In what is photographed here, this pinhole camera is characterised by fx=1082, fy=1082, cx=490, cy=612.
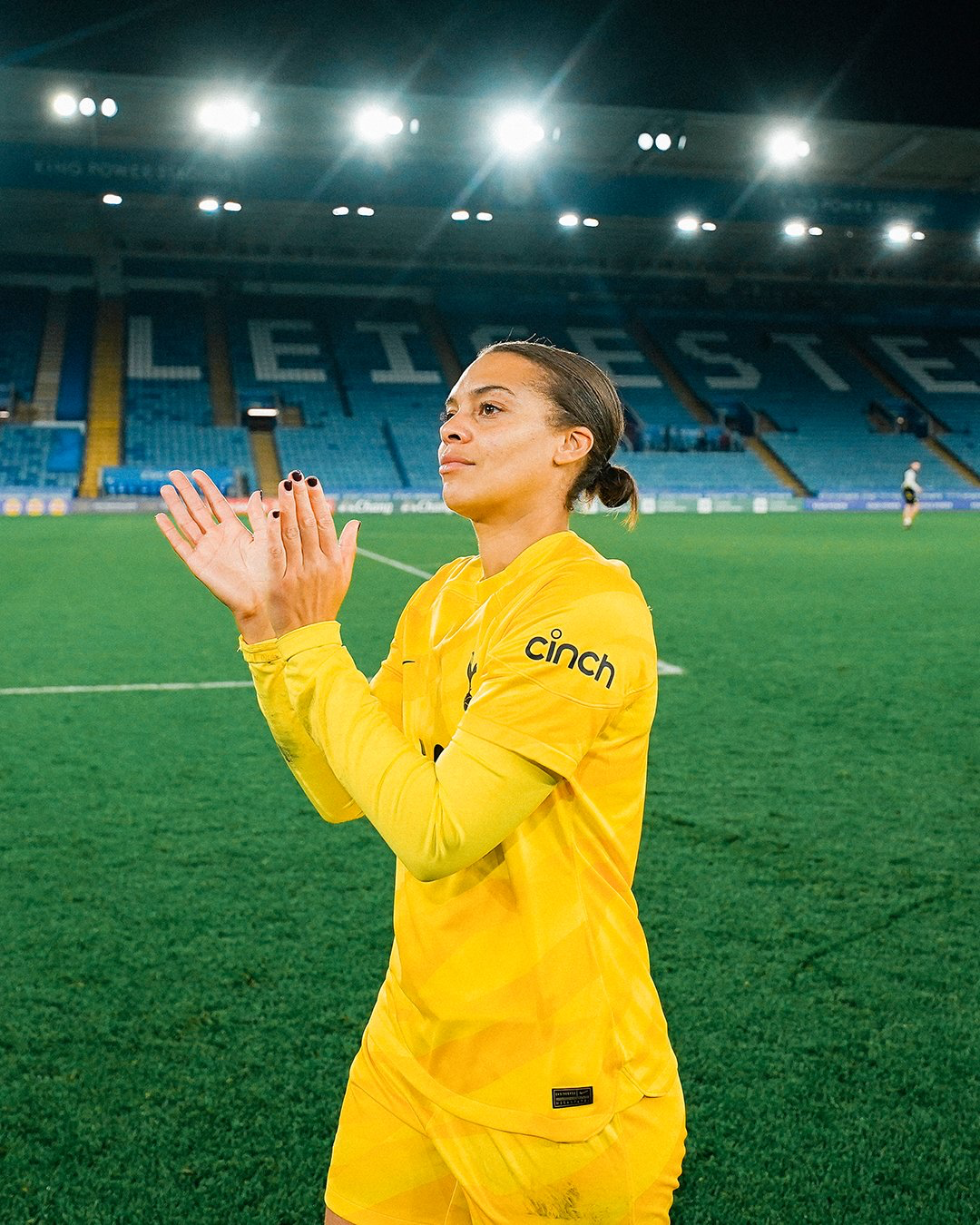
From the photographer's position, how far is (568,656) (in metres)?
1.46

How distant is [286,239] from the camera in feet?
124

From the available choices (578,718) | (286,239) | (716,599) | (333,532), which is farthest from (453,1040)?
(286,239)

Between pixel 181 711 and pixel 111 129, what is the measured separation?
960 inches

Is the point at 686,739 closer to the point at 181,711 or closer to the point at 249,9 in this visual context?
the point at 181,711

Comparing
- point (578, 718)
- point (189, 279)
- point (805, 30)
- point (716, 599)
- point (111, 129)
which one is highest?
point (189, 279)

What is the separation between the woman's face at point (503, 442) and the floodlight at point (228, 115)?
22277 millimetres

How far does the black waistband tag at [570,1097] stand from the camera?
152 cm

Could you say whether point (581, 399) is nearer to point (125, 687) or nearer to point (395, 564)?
point (125, 687)

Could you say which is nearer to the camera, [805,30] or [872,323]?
[805,30]

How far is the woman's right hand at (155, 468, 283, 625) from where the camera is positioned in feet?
5.29

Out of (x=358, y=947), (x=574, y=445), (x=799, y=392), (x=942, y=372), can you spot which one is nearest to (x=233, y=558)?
(x=574, y=445)

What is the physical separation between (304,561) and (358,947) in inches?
90.9

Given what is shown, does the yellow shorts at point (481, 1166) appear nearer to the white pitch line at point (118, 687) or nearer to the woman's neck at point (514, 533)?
the woman's neck at point (514, 533)

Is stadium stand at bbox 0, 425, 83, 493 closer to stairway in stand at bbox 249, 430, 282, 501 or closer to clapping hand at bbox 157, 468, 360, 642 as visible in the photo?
stairway in stand at bbox 249, 430, 282, 501
